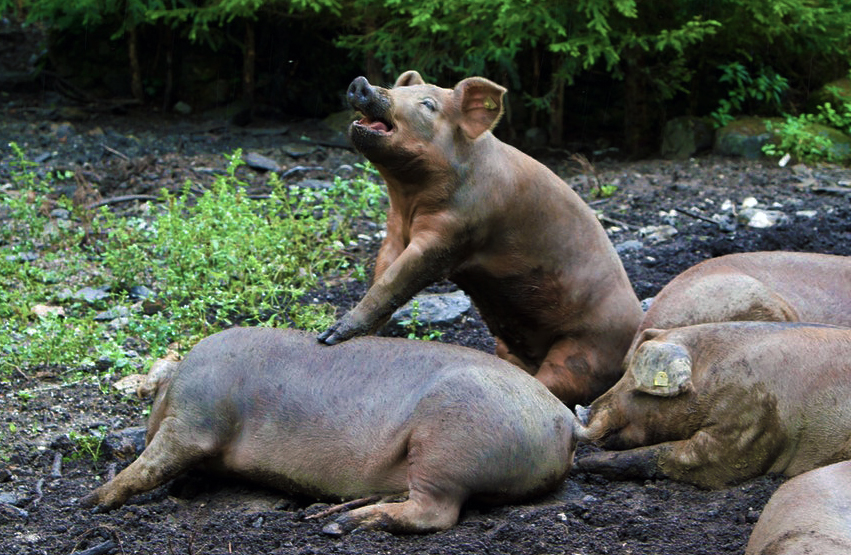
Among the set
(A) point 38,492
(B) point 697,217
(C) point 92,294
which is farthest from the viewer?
(B) point 697,217

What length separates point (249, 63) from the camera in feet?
45.7

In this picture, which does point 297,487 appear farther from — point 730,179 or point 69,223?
point 730,179

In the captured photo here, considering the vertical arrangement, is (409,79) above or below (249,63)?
above

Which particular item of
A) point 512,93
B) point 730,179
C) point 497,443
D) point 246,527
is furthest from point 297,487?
point 512,93

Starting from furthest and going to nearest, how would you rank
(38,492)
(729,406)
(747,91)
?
1. (747,91)
2. (38,492)
3. (729,406)

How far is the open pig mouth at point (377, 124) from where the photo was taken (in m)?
5.02

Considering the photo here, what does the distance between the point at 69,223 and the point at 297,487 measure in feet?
17.8

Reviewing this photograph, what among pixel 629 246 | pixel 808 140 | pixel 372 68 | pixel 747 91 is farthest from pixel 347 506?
pixel 747 91

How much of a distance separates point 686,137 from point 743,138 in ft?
2.29

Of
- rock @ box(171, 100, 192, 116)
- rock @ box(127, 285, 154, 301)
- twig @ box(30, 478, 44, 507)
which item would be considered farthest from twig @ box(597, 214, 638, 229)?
rock @ box(171, 100, 192, 116)

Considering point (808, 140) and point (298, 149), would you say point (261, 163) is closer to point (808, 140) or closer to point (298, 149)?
point (298, 149)

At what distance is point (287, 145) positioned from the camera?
12.4 m

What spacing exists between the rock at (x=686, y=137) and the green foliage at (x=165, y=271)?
4.02m

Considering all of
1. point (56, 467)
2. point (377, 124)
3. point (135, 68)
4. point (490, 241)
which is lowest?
point (135, 68)
